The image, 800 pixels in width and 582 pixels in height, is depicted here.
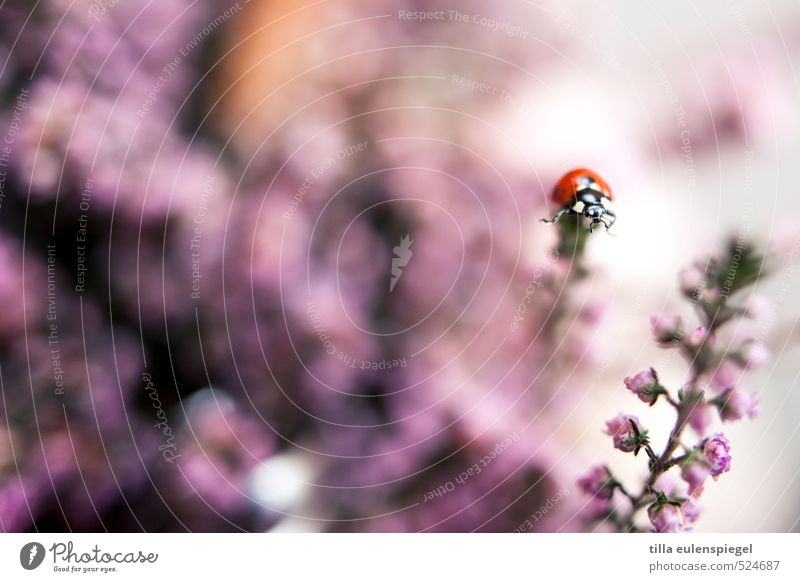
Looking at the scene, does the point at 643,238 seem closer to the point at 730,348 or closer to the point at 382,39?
the point at 730,348

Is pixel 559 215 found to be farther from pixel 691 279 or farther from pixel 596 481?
pixel 596 481
